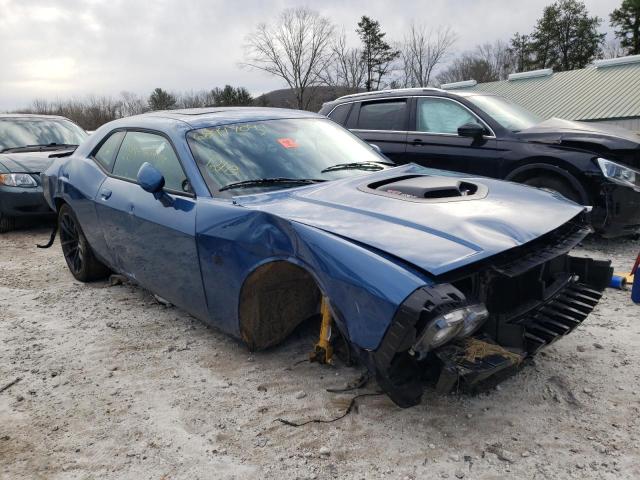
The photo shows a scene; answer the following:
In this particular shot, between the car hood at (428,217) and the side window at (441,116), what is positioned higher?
the side window at (441,116)

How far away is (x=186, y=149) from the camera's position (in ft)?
10.7

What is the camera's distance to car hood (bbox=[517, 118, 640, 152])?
5.19 m

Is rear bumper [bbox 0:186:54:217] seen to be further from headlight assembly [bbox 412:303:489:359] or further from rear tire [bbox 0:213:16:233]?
headlight assembly [bbox 412:303:489:359]

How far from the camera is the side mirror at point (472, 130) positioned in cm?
570

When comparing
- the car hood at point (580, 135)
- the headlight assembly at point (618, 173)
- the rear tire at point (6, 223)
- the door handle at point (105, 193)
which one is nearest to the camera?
the door handle at point (105, 193)

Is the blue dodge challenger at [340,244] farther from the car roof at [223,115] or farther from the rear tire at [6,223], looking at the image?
the rear tire at [6,223]

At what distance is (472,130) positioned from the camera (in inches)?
225

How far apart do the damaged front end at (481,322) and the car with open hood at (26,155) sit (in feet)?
20.0

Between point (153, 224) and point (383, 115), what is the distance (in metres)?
4.18

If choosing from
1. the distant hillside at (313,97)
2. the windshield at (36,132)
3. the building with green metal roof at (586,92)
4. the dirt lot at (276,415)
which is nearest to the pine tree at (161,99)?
the distant hillside at (313,97)

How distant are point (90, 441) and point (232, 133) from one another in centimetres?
200

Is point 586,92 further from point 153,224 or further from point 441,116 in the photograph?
point 153,224

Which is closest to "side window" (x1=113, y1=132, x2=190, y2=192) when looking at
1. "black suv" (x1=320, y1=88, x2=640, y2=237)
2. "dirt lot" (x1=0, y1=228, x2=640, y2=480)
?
"dirt lot" (x1=0, y1=228, x2=640, y2=480)

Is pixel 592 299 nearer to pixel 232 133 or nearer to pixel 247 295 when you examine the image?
pixel 247 295
